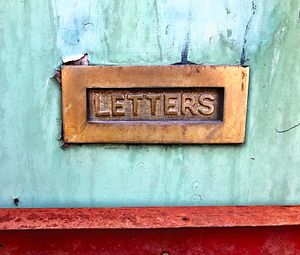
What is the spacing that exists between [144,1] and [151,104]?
221mm

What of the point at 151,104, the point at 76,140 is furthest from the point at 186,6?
the point at 76,140

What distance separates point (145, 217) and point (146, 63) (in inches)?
13.2

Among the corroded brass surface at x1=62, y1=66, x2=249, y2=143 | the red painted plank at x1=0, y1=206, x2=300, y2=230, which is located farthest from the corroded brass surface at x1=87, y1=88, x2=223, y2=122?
the red painted plank at x1=0, y1=206, x2=300, y2=230

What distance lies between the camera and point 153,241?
2.80ft

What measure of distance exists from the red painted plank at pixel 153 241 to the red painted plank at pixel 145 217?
0.02 m

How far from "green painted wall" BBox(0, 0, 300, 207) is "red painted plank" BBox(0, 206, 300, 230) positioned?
0.04 m

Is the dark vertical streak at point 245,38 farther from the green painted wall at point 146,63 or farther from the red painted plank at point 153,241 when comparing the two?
the red painted plank at point 153,241

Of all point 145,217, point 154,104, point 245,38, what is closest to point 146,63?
point 154,104

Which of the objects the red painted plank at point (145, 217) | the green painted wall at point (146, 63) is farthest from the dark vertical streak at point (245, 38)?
the red painted plank at point (145, 217)

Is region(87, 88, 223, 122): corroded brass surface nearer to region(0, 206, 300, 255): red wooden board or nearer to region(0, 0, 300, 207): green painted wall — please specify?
region(0, 0, 300, 207): green painted wall

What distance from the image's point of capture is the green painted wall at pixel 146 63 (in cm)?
84

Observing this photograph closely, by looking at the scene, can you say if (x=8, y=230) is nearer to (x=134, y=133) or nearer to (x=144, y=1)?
(x=134, y=133)

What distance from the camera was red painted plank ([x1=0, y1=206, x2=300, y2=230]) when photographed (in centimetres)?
82

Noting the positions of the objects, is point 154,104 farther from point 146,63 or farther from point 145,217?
point 145,217
